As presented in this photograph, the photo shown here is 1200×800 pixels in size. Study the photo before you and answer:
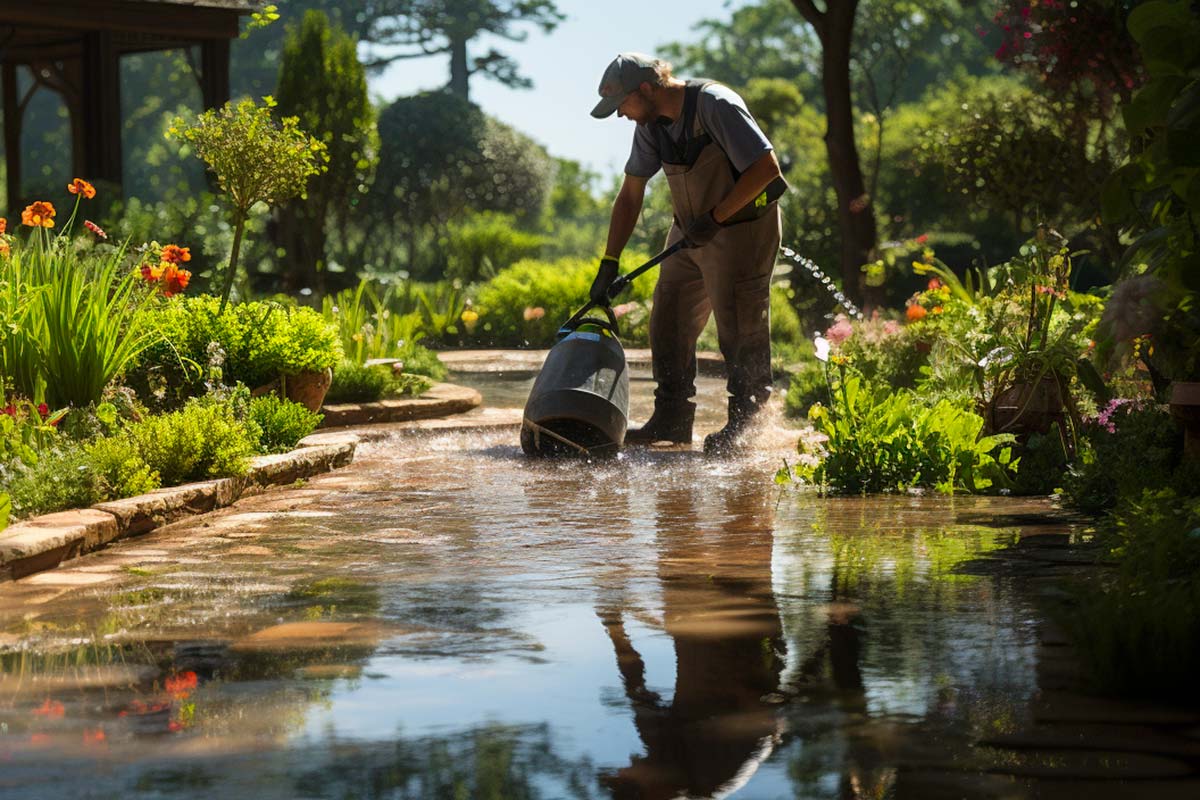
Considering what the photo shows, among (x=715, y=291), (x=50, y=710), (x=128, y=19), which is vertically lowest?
(x=50, y=710)

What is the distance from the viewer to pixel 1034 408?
6.87 m

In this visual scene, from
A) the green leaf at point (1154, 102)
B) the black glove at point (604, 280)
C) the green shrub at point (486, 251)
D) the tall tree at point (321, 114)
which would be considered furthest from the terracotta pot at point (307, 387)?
the green shrub at point (486, 251)

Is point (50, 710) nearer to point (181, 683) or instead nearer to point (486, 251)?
Result: point (181, 683)

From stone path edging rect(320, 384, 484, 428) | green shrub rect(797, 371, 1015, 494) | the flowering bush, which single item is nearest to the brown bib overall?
green shrub rect(797, 371, 1015, 494)

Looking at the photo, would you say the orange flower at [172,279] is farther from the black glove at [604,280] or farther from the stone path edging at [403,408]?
the black glove at [604,280]

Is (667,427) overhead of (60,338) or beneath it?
beneath

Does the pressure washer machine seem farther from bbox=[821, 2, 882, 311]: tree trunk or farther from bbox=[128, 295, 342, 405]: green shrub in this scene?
bbox=[821, 2, 882, 311]: tree trunk

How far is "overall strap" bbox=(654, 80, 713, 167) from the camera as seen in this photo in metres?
7.88

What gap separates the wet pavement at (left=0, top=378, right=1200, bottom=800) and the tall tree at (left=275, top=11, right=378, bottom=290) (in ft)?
41.1

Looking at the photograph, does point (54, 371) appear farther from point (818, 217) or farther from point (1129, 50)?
point (818, 217)

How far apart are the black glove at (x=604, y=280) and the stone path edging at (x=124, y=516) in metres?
1.65

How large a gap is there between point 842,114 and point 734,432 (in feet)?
22.3

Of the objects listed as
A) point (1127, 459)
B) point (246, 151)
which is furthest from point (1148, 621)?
point (246, 151)

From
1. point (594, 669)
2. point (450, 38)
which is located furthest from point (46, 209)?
point (450, 38)
